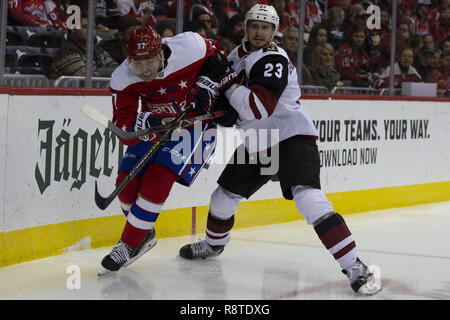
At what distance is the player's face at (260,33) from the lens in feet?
11.6

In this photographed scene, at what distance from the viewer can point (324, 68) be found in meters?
6.10

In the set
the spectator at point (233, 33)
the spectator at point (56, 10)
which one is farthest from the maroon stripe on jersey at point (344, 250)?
the spectator at point (233, 33)

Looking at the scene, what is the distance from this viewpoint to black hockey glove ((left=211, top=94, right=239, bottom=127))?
358cm

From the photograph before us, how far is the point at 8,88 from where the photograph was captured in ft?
12.4

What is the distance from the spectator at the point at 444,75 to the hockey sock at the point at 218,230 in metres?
3.63

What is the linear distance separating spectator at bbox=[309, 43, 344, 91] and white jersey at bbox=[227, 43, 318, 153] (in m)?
2.24

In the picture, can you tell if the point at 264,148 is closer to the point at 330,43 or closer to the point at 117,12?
the point at 117,12

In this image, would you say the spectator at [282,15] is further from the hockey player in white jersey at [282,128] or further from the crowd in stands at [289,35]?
the hockey player in white jersey at [282,128]

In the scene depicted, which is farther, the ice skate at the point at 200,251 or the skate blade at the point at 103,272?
the ice skate at the point at 200,251

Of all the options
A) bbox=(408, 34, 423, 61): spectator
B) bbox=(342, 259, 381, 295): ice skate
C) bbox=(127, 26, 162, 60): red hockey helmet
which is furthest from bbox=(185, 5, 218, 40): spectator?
bbox=(408, 34, 423, 61): spectator

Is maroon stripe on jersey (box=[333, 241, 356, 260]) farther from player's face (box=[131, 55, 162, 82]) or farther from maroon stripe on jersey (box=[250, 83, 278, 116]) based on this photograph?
player's face (box=[131, 55, 162, 82])

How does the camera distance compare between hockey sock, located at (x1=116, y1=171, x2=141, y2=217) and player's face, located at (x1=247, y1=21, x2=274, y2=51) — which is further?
hockey sock, located at (x1=116, y1=171, x2=141, y2=217)

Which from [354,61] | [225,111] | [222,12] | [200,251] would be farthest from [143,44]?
[354,61]

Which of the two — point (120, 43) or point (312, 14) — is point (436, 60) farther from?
point (120, 43)
